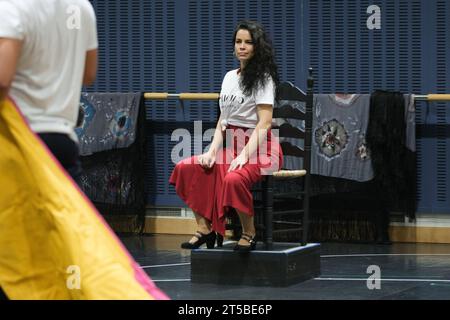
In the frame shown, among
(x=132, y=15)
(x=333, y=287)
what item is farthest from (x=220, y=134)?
(x=132, y=15)

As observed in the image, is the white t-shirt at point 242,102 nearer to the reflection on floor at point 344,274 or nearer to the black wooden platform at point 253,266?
the black wooden platform at point 253,266

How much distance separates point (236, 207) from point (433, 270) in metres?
1.63

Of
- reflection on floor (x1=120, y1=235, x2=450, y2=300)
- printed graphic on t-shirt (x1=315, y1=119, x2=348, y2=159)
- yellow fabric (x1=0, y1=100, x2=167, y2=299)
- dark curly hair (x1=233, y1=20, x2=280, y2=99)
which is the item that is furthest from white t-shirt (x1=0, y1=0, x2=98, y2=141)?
printed graphic on t-shirt (x1=315, y1=119, x2=348, y2=159)

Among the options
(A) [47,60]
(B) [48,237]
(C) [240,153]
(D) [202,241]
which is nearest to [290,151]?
(C) [240,153]

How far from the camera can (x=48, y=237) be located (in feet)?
10.4

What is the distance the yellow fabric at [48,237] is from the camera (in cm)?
304

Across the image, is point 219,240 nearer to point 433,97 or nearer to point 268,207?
point 268,207

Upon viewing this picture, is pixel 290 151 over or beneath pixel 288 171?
over

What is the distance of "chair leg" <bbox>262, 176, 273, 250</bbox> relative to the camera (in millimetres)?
6461

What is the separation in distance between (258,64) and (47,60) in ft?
11.1

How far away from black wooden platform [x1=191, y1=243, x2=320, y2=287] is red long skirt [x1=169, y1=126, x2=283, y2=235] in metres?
0.23

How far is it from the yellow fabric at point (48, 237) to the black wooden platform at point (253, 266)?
3.19 metres

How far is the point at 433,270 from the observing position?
7059mm

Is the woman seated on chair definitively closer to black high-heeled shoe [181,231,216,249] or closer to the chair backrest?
black high-heeled shoe [181,231,216,249]
